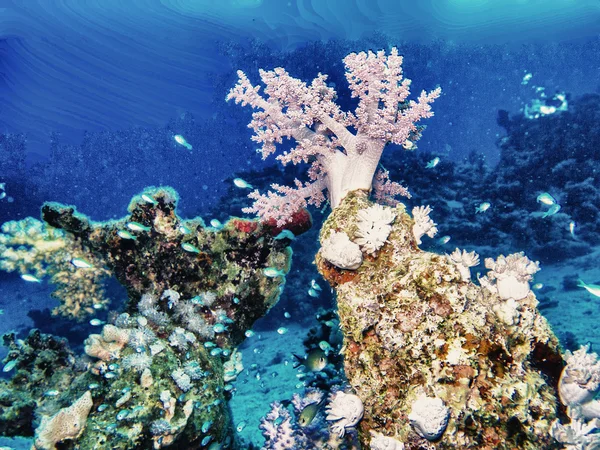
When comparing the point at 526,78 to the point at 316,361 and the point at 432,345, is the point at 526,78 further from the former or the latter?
the point at 432,345

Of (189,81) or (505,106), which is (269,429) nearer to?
(189,81)

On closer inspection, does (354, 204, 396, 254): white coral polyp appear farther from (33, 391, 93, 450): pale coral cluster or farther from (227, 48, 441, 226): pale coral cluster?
(33, 391, 93, 450): pale coral cluster

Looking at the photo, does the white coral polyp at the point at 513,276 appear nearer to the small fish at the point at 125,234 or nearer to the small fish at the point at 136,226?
the small fish at the point at 136,226

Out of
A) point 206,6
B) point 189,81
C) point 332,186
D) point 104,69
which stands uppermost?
point 206,6

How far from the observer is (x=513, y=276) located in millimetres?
3045

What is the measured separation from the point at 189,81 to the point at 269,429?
4433 cm

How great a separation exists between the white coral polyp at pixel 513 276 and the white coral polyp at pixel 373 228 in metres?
1.11

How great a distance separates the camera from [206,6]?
3172 cm

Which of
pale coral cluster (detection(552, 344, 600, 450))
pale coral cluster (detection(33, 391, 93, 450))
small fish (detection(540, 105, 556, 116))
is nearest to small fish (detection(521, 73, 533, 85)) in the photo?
small fish (detection(540, 105, 556, 116))

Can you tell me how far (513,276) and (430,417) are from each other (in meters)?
1.60

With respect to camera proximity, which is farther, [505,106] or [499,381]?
[505,106]

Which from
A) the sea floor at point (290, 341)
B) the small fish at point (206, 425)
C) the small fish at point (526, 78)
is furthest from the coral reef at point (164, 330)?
the small fish at point (526, 78)

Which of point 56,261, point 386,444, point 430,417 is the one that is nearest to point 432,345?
point 430,417

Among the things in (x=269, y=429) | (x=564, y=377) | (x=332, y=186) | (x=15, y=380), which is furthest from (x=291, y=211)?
(x=15, y=380)
